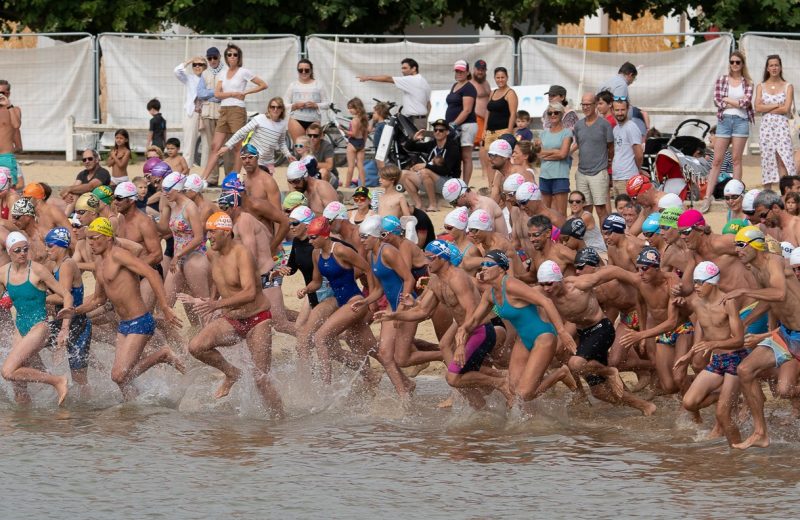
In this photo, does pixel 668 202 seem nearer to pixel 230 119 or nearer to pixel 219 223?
pixel 219 223

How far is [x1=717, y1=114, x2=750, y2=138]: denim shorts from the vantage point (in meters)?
17.2

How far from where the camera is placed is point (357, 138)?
2000 centimetres

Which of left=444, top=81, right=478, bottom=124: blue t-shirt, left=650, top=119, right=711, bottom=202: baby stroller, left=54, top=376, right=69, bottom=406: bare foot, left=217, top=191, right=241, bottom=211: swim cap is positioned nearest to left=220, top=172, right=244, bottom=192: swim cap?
left=217, top=191, right=241, bottom=211: swim cap

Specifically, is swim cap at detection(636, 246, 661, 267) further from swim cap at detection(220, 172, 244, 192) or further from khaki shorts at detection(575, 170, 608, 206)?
khaki shorts at detection(575, 170, 608, 206)

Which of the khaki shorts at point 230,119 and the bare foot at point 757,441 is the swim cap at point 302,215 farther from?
the khaki shorts at point 230,119

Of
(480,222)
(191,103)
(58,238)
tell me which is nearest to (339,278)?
(480,222)

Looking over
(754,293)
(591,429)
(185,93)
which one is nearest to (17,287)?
(591,429)

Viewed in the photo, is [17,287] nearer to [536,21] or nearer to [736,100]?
[736,100]

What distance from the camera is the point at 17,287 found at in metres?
12.1

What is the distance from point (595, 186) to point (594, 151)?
1.25ft

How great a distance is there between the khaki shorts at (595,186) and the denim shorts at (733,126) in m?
1.90

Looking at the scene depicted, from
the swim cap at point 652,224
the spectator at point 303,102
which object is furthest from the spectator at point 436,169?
the swim cap at point 652,224

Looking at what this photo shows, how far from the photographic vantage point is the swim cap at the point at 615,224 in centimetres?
1224

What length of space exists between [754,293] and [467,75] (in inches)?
388
